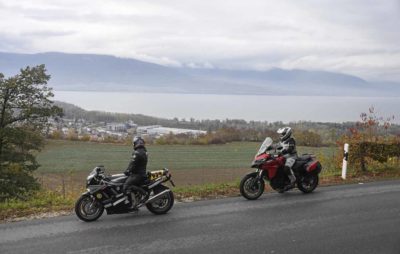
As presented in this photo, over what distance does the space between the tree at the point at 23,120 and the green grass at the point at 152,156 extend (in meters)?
9.01

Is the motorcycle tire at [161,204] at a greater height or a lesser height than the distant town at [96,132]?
lesser

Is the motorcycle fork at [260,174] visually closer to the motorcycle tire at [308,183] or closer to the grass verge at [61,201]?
the grass verge at [61,201]

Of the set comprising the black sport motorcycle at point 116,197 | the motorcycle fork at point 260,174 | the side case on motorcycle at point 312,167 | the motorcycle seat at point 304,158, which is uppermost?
the motorcycle seat at point 304,158

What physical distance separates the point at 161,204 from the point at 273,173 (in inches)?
117

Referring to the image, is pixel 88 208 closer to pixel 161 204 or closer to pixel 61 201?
A: pixel 161 204

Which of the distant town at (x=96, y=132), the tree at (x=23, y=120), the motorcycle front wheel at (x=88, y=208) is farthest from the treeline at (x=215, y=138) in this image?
the motorcycle front wheel at (x=88, y=208)

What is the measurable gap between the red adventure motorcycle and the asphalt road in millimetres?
374

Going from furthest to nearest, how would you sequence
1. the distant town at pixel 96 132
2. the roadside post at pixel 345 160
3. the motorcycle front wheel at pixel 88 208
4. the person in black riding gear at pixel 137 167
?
the distant town at pixel 96 132, the roadside post at pixel 345 160, the person in black riding gear at pixel 137 167, the motorcycle front wheel at pixel 88 208

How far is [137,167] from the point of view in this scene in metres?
8.98

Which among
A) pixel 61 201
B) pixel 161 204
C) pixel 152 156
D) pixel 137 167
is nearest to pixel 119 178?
pixel 137 167

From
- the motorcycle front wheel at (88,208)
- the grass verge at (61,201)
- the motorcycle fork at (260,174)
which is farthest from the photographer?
the motorcycle fork at (260,174)

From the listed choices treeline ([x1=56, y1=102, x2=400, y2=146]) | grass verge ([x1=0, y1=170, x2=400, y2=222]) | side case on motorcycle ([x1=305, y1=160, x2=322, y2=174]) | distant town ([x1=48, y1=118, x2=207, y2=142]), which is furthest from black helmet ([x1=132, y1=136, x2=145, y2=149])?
distant town ([x1=48, y1=118, x2=207, y2=142])

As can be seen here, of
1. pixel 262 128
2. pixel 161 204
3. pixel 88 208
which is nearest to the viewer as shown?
pixel 88 208

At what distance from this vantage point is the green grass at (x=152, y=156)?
1534 inches
